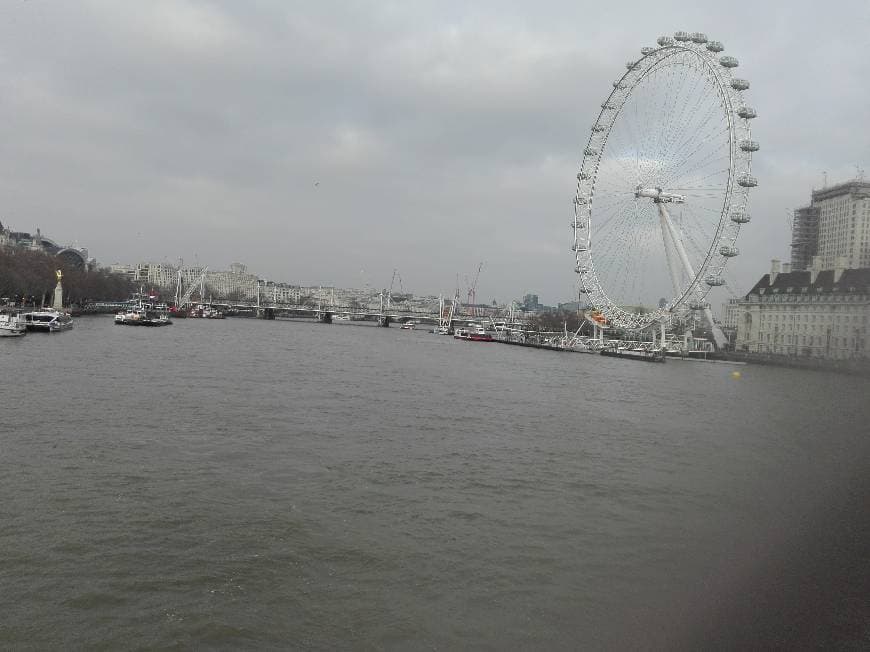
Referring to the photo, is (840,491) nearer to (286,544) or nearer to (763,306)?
(286,544)

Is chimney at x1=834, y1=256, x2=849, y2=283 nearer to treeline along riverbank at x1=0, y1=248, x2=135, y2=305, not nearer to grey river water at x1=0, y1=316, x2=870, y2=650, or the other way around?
grey river water at x1=0, y1=316, x2=870, y2=650

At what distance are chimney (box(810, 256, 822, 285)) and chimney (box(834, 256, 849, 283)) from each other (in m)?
1.82

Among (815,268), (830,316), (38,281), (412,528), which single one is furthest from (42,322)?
(830,316)

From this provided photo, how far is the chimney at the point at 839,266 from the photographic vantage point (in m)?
9.27

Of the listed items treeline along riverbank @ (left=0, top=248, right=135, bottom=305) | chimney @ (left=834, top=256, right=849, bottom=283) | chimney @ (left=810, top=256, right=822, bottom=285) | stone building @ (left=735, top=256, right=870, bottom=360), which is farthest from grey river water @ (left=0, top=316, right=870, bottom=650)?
treeline along riverbank @ (left=0, top=248, right=135, bottom=305)

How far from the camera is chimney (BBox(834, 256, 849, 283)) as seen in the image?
927cm

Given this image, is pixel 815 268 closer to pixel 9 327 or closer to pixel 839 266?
pixel 839 266

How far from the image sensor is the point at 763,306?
89.0ft

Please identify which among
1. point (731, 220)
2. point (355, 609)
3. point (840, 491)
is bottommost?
point (355, 609)

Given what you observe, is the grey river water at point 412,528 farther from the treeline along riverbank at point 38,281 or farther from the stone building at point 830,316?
the treeline along riverbank at point 38,281

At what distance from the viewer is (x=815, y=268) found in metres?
12.5

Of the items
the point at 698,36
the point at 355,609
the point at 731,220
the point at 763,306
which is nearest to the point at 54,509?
the point at 355,609

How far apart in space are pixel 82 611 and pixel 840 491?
7818 millimetres

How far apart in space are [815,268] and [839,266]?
3207 millimetres
